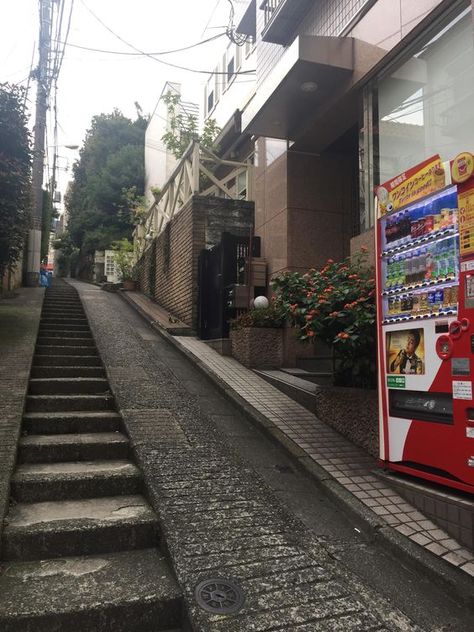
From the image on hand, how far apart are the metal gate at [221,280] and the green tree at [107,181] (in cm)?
1602

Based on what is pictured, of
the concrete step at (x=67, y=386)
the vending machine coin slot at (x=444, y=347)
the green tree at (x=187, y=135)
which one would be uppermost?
the green tree at (x=187, y=135)

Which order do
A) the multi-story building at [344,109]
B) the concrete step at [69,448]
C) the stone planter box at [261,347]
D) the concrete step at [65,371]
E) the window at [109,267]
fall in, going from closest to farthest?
the concrete step at [69,448], the multi-story building at [344,109], the concrete step at [65,371], the stone planter box at [261,347], the window at [109,267]

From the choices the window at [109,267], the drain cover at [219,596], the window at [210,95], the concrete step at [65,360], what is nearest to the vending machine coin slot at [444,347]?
the drain cover at [219,596]

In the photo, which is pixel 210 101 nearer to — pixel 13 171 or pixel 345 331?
pixel 13 171

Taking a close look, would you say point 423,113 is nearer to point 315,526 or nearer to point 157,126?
point 315,526

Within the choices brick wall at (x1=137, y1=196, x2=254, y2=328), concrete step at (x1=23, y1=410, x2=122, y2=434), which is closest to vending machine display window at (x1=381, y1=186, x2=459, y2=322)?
concrete step at (x1=23, y1=410, x2=122, y2=434)

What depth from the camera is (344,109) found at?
7328mm

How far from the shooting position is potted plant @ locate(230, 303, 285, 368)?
8.01m

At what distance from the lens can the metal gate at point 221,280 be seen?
9328 mm

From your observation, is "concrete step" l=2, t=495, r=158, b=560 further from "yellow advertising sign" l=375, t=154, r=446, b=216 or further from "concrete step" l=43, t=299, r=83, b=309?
"concrete step" l=43, t=299, r=83, b=309

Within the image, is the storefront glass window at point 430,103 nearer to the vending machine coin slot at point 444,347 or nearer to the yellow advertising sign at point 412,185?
the yellow advertising sign at point 412,185

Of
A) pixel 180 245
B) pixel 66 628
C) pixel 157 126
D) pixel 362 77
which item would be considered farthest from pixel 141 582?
pixel 157 126

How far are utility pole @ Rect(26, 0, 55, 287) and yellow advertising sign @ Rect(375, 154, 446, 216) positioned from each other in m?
12.1

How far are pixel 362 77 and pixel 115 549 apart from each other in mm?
6263
